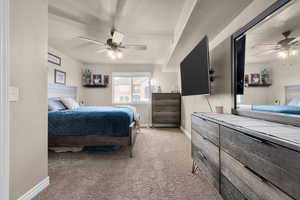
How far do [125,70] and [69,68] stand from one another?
189cm

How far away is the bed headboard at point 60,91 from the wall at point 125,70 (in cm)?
58

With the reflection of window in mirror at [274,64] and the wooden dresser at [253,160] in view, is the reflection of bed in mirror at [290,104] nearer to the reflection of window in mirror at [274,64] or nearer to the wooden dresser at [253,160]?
the reflection of window in mirror at [274,64]

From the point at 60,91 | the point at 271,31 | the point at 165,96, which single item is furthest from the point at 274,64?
the point at 60,91

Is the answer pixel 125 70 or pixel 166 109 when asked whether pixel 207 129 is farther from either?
pixel 125 70

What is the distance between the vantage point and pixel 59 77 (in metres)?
3.93

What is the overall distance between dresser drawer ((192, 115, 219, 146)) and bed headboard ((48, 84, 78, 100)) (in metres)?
3.68

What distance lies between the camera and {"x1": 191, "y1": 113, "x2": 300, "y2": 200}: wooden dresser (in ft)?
2.11

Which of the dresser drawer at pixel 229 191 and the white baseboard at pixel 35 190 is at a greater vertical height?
the dresser drawer at pixel 229 191

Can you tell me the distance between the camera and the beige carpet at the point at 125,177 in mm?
1452

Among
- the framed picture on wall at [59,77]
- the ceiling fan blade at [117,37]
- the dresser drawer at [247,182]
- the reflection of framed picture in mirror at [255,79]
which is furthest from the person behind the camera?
the framed picture on wall at [59,77]

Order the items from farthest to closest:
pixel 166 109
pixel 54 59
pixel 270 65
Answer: pixel 166 109, pixel 54 59, pixel 270 65

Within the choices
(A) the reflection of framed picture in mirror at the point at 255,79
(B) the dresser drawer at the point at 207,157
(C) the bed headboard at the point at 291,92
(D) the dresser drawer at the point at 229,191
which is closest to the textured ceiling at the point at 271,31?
(A) the reflection of framed picture in mirror at the point at 255,79

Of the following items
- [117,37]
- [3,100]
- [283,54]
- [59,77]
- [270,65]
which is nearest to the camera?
[3,100]

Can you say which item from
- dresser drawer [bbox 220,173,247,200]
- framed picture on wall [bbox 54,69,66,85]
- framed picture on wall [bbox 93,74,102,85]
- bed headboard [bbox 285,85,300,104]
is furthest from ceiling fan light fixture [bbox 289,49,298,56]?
framed picture on wall [bbox 93,74,102,85]
